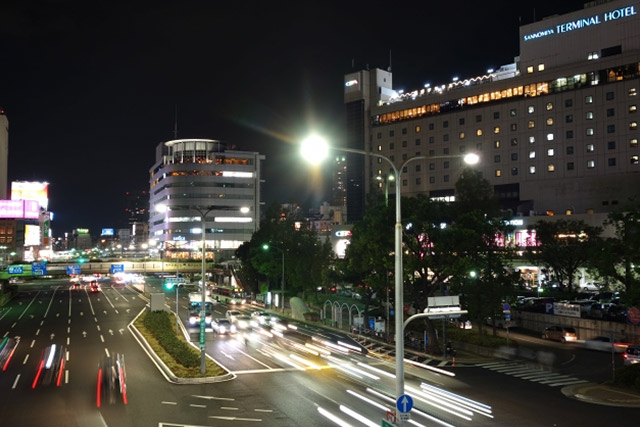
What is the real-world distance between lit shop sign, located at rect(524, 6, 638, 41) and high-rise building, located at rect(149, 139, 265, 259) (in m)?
99.2

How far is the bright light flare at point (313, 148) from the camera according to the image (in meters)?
17.1

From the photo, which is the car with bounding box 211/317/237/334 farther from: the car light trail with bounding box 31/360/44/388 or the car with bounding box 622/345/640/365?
the car with bounding box 622/345/640/365

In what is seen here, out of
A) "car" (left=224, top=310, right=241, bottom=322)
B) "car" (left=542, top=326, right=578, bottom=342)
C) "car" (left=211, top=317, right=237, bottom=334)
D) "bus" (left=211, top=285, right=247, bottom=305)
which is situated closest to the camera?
"car" (left=542, top=326, right=578, bottom=342)

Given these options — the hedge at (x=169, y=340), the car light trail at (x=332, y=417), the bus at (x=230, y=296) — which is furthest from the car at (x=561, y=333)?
the bus at (x=230, y=296)

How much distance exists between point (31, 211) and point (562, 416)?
342ft

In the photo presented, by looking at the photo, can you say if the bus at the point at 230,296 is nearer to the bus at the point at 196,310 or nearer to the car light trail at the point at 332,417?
→ the bus at the point at 196,310

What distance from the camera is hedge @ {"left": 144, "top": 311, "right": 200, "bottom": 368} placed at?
1479 inches

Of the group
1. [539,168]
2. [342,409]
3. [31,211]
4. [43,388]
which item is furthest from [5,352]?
[539,168]

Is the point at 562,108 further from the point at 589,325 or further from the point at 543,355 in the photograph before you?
the point at 543,355

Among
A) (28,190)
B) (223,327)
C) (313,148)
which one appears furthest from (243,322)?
(28,190)

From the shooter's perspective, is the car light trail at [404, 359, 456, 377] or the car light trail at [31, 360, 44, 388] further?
the car light trail at [404, 359, 456, 377]

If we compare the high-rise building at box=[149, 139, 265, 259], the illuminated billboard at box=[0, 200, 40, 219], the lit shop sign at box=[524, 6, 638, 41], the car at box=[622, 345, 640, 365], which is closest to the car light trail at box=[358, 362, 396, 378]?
the car at box=[622, 345, 640, 365]

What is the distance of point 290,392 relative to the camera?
98.4 feet

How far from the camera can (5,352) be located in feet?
144
